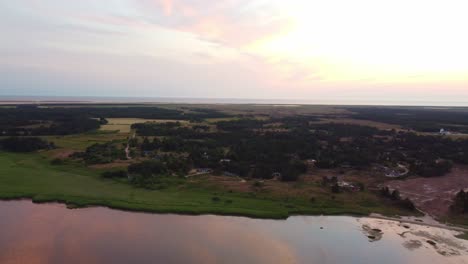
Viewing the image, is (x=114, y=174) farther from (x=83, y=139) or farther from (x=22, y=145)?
(x=83, y=139)

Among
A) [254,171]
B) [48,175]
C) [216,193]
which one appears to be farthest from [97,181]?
[254,171]

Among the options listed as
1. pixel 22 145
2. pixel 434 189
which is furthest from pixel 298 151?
pixel 22 145

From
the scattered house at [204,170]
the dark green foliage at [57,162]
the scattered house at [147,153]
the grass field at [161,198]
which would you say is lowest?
the grass field at [161,198]

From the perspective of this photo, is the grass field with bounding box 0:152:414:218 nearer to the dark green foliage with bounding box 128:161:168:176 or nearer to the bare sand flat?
the bare sand flat

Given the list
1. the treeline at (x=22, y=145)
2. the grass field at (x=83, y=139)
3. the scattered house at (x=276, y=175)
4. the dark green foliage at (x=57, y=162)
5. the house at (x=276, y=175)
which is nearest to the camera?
the scattered house at (x=276, y=175)

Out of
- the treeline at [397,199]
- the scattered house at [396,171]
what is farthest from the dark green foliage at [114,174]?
the scattered house at [396,171]

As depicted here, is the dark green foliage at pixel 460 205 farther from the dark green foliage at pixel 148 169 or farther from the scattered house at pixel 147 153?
the scattered house at pixel 147 153

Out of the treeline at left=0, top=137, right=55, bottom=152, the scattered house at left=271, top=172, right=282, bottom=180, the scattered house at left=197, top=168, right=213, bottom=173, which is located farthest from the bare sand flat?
the treeline at left=0, top=137, right=55, bottom=152
